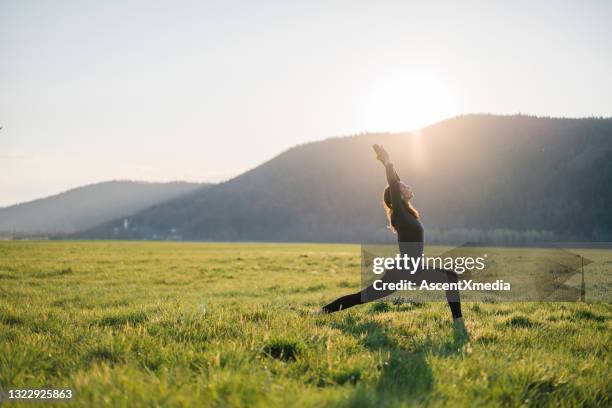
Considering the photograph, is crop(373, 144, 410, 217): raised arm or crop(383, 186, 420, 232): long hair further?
crop(383, 186, 420, 232): long hair

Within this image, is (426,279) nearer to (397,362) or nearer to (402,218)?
(402,218)

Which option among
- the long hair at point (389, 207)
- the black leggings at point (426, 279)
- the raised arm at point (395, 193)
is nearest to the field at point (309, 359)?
the black leggings at point (426, 279)

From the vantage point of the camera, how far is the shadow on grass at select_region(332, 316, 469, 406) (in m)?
3.78

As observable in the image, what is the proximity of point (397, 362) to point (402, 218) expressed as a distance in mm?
3098

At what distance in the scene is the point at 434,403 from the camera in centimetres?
379

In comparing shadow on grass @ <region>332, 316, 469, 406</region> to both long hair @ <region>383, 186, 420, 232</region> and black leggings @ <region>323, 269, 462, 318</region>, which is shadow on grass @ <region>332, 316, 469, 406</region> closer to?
black leggings @ <region>323, 269, 462, 318</region>

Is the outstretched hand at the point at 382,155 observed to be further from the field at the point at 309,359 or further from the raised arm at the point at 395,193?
the field at the point at 309,359


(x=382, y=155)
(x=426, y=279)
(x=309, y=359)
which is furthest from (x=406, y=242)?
(x=309, y=359)

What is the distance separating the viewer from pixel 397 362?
516 centimetres

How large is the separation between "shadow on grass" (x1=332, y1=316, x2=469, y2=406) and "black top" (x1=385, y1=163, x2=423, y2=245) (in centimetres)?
177

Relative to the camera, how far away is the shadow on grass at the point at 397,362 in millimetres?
3781

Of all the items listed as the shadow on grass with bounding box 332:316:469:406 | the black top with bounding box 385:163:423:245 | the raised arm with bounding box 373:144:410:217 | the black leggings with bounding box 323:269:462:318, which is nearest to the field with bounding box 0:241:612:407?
the shadow on grass with bounding box 332:316:469:406

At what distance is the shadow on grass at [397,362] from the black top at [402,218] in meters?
1.77

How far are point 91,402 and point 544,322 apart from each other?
27.1 ft
